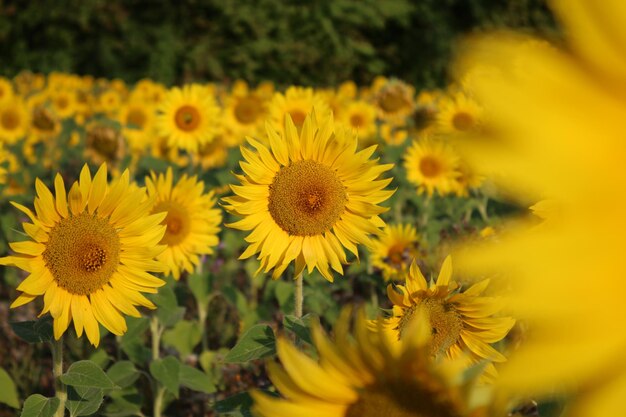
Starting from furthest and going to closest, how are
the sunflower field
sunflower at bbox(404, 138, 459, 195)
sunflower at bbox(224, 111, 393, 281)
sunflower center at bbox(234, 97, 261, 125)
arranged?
sunflower center at bbox(234, 97, 261, 125), sunflower at bbox(404, 138, 459, 195), sunflower at bbox(224, 111, 393, 281), the sunflower field

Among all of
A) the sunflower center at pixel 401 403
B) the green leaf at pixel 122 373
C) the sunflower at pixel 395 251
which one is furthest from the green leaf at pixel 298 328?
the sunflower at pixel 395 251

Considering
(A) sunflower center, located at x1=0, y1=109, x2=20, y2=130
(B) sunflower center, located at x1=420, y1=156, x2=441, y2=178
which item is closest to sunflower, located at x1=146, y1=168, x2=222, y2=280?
(B) sunflower center, located at x1=420, y1=156, x2=441, y2=178

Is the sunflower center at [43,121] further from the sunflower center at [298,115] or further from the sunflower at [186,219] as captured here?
the sunflower at [186,219]

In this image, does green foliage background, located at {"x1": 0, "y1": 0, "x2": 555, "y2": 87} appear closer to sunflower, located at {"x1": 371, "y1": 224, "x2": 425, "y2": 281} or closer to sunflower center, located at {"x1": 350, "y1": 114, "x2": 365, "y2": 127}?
sunflower center, located at {"x1": 350, "y1": 114, "x2": 365, "y2": 127}

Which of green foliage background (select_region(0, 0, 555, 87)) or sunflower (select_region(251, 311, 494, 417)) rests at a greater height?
green foliage background (select_region(0, 0, 555, 87))

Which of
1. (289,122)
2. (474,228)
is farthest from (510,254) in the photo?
(474,228)
